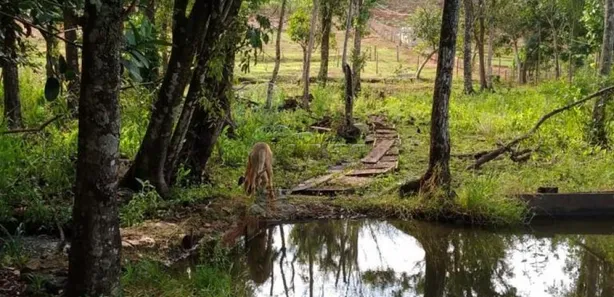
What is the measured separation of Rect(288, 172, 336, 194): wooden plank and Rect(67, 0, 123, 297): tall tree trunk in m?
5.20

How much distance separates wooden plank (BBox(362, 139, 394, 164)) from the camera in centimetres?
1138

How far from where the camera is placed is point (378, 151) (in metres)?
12.1

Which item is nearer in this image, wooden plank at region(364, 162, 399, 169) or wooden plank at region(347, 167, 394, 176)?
wooden plank at region(347, 167, 394, 176)

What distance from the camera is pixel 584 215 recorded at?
8.58 metres

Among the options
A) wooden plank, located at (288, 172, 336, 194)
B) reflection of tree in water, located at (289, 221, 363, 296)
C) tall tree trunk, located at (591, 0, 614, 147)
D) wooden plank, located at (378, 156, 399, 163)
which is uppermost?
tall tree trunk, located at (591, 0, 614, 147)

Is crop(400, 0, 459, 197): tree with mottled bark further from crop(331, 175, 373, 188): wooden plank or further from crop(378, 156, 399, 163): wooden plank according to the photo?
crop(378, 156, 399, 163): wooden plank

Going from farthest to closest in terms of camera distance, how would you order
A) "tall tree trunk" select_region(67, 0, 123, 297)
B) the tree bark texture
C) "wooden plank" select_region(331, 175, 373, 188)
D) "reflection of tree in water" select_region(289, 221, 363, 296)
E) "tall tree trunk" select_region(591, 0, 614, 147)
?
"tall tree trunk" select_region(591, 0, 614, 147), "wooden plank" select_region(331, 175, 373, 188), the tree bark texture, "reflection of tree in water" select_region(289, 221, 363, 296), "tall tree trunk" select_region(67, 0, 123, 297)

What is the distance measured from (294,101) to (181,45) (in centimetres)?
1102

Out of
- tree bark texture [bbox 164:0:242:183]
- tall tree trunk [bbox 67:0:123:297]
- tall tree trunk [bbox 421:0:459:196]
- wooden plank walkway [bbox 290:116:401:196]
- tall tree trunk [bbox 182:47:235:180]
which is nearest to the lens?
tall tree trunk [bbox 67:0:123:297]

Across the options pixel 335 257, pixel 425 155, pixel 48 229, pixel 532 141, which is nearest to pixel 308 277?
pixel 335 257

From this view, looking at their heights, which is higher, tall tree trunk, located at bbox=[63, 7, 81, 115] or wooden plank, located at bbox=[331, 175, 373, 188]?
tall tree trunk, located at bbox=[63, 7, 81, 115]

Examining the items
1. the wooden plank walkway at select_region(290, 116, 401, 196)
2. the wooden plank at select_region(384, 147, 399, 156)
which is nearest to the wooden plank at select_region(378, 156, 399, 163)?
the wooden plank walkway at select_region(290, 116, 401, 196)

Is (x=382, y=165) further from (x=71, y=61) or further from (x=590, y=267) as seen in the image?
(x=71, y=61)

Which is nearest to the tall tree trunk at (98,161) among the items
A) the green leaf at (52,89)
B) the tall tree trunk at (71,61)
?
the green leaf at (52,89)
